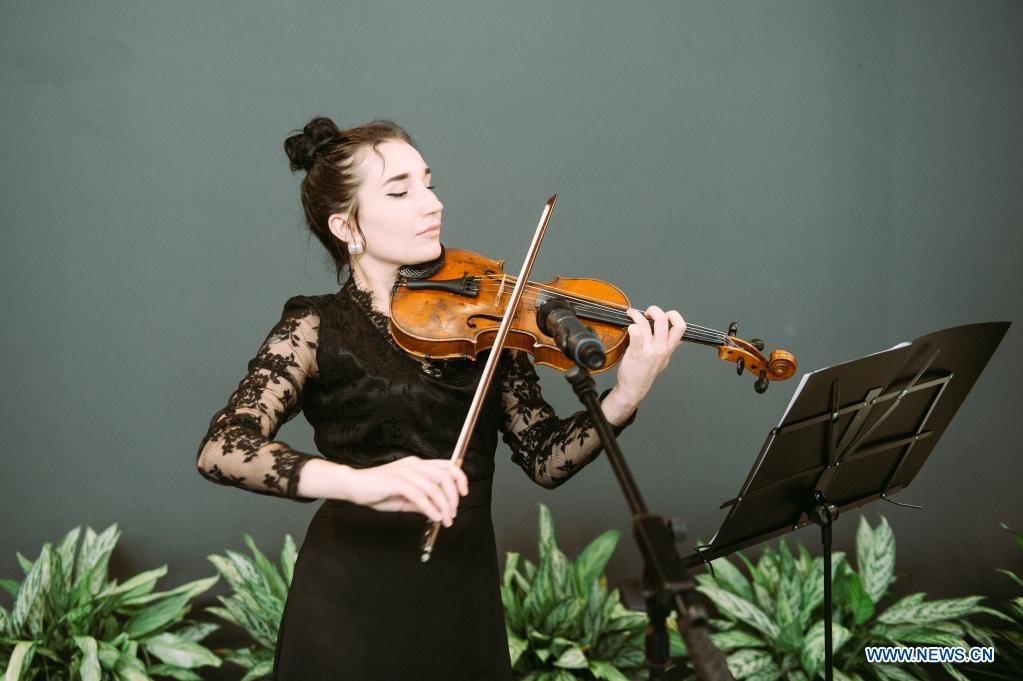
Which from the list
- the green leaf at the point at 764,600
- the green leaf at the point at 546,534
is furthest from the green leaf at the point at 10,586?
the green leaf at the point at 764,600

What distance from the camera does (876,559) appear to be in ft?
8.66

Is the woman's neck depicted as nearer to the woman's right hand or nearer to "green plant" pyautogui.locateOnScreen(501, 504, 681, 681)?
the woman's right hand

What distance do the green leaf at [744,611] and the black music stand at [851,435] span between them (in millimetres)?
713

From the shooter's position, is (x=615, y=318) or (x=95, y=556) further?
(x=95, y=556)

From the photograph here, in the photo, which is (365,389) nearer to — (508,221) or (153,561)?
(508,221)

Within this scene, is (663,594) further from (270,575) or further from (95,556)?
(95,556)


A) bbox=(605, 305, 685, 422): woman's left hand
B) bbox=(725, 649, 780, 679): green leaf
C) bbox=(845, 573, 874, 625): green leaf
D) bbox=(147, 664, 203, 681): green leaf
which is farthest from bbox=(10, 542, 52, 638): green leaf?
bbox=(845, 573, 874, 625): green leaf

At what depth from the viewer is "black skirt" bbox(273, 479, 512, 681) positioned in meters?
1.49

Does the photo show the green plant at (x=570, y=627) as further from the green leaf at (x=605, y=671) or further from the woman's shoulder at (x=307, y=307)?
the woman's shoulder at (x=307, y=307)

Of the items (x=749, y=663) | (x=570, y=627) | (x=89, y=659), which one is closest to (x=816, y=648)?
(x=749, y=663)

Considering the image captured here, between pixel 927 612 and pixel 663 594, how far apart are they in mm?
1999

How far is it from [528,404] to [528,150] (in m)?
1.50

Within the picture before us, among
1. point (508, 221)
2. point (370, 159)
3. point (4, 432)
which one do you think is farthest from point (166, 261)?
point (370, 159)

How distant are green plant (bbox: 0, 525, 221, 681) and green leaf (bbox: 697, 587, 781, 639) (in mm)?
1487
